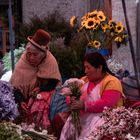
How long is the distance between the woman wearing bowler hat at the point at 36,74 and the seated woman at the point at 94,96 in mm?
442

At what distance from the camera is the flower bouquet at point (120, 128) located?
422cm

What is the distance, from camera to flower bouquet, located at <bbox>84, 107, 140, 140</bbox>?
4.22 meters

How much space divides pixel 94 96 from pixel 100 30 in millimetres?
2871

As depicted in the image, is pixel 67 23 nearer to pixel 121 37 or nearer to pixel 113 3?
pixel 113 3

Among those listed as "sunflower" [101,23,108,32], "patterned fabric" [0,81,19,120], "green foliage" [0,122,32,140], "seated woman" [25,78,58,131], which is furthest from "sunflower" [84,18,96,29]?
"green foliage" [0,122,32,140]

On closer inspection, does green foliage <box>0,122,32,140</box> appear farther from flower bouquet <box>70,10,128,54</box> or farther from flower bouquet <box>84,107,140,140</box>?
flower bouquet <box>70,10,128,54</box>

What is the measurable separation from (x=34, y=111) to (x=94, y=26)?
252cm

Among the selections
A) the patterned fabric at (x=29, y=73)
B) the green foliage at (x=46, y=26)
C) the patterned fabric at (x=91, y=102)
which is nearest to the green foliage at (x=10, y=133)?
the patterned fabric at (x=91, y=102)

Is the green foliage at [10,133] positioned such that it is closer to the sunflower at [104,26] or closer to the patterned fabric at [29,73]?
the patterned fabric at [29,73]

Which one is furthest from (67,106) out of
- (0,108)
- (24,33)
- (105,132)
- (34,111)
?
(24,33)

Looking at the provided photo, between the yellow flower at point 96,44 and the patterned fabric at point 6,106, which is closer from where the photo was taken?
the patterned fabric at point 6,106

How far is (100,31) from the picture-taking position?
9.20m

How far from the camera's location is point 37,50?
683 centimetres

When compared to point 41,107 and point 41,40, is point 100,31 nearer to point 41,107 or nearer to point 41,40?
point 41,40
